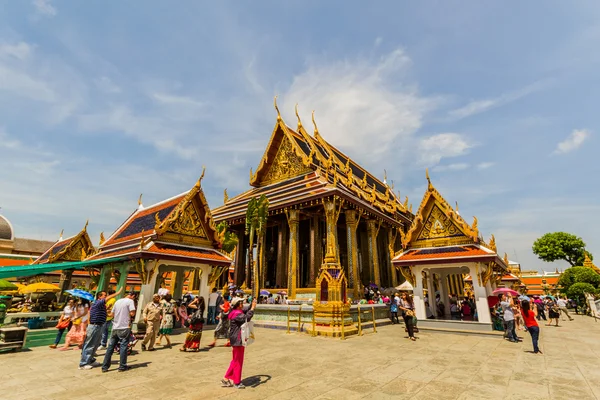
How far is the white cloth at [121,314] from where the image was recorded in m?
5.85

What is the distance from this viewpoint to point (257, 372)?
5582 millimetres

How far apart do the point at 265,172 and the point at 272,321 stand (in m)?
13.4

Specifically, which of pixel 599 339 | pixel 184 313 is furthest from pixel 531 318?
pixel 184 313

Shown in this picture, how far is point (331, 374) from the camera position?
18.0 feet

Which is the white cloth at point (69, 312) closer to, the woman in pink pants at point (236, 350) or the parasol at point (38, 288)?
the woman in pink pants at point (236, 350)

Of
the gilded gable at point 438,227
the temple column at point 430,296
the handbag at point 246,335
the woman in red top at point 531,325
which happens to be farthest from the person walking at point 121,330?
the temple column at point 430,296

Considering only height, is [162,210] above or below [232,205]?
below

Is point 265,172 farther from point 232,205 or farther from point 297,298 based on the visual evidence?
Answer: point 297,298

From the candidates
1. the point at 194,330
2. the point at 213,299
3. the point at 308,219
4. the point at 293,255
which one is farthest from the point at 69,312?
the point at 308,219

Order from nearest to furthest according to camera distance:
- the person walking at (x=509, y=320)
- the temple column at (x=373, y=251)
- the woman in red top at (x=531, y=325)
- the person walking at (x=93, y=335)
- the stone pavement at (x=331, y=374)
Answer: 1. the stone pavement at (x=331, y=374)
2. the person walking at (x=93, y=335)
3. the woman in red top at (x=531, y=325)
4. the person walking at (x=509, y=320)
5. the temple column at (x=373, y=251)

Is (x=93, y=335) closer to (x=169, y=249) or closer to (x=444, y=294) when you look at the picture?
(x=169, y=249)

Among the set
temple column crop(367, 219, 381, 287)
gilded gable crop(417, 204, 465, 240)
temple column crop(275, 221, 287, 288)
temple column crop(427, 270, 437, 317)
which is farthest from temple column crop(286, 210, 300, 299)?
gilded gable crop(417, 204, 465, 240)

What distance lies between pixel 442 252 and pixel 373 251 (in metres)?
8.76

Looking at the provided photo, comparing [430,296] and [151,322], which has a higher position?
[430,296]
